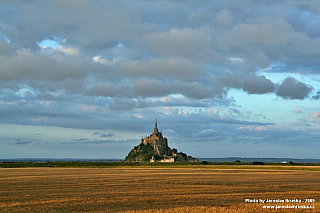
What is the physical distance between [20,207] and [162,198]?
9.85 metres

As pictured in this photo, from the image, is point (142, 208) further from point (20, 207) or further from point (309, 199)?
point (309, 199)

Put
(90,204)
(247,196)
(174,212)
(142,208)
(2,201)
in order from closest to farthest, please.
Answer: (174,212)
(142,208)
(90,204)
(2,201)
(247,196)

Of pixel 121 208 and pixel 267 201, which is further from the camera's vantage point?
pixel 267 201

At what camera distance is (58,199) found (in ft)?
83.7

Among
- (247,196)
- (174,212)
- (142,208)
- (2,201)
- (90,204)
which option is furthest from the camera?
(247,196)

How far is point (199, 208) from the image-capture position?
71.3ft

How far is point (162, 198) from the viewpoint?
1031 inches

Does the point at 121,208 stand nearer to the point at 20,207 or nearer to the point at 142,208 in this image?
the point at 142,208

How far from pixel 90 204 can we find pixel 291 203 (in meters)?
13.5

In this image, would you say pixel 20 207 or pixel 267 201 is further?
pixel 267 201

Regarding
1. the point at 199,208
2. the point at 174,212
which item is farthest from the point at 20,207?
the point at 199,208

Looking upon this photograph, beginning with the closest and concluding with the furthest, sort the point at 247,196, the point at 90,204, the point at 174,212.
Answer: the point at 174,212, the point at 90,204, the point at 247,196

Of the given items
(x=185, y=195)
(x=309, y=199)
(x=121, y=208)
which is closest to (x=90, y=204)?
(x=121, y=208)

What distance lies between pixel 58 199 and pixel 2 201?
3818mm
